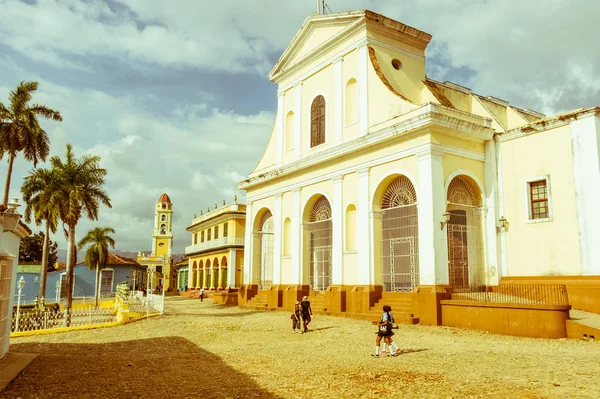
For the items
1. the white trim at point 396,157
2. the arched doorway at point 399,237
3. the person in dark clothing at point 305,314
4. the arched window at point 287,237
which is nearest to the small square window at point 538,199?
the white trim at point 396,157

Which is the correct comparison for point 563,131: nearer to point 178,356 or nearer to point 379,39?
point 379,39

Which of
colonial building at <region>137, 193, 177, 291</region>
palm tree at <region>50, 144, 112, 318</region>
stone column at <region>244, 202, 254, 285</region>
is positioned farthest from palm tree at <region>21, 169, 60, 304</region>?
colonial building at <region>137, 193, 177, 291</region>

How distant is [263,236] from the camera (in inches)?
1025

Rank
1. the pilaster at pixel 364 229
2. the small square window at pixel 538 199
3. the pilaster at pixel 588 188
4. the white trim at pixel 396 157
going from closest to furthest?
the pilaster at pixel 588 188, the small square window at pixel 538 199, the white trim at pixel 396 157, the pilaster at pixel 364 229

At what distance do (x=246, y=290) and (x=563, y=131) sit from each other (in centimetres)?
1581

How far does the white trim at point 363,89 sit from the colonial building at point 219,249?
21.9 metres

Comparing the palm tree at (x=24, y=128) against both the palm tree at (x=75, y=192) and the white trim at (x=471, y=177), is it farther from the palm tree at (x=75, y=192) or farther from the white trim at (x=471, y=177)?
the white trim at (x=471, y=177)

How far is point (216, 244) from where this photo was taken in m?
42.2

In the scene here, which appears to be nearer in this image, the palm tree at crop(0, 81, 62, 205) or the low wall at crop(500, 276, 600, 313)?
the low wall at crop(500, 276, 600, 313)

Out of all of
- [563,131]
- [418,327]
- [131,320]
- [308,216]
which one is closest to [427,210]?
[418,327]

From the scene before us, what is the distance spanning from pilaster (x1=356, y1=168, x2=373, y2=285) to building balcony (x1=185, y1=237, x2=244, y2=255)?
22.2m

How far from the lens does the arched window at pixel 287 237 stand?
2289cm

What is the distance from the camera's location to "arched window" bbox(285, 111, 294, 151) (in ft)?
79.1

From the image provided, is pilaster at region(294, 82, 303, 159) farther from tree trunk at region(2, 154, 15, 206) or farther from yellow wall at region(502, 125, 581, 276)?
tree trunk at region(2, 154, 15, 206)
